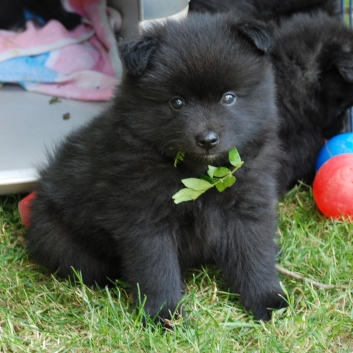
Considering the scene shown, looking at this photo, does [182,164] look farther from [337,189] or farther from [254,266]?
[337,189]

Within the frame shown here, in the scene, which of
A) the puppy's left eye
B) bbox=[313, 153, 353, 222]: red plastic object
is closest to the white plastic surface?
the puppy's left eye

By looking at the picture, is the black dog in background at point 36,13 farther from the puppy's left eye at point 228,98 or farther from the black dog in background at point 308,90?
the puppy's left eye at point 228,98

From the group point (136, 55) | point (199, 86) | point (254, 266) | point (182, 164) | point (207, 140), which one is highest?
point (136, 55)

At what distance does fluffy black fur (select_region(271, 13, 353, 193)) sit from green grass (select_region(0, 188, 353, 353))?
0.64 m

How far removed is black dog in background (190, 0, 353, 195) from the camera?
3.88 metres

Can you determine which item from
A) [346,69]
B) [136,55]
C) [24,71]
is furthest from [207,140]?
[24,71]

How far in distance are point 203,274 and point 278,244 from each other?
442 mm

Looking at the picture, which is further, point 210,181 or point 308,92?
point 308,92

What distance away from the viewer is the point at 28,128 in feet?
13.7

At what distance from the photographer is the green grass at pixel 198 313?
2559 millimetres

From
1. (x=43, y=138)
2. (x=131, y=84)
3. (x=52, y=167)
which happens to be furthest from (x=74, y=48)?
(x=131, y=84)

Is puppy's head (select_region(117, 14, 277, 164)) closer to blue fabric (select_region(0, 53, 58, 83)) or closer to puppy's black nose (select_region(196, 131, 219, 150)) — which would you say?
puppy's black nose (select_region(196, 131, 219, 150))

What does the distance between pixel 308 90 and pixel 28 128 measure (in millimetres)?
1843

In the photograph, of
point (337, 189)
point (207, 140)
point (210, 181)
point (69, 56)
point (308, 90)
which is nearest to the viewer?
point (207, 140)
